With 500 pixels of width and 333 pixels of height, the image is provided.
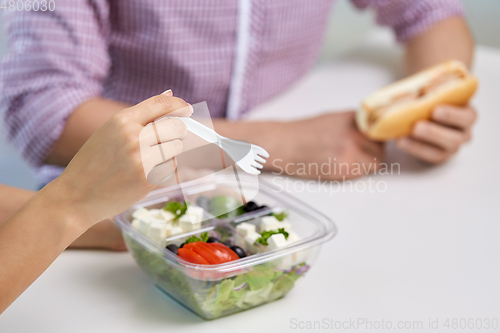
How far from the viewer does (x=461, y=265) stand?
25.5 inches

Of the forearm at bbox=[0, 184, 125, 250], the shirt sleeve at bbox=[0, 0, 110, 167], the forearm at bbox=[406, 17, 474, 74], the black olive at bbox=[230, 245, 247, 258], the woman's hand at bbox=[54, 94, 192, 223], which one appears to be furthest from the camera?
the forearm at bbox=[406, 17, 474, 74]

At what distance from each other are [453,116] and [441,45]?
0.36 m

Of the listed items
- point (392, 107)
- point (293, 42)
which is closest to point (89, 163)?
point (392, 107)

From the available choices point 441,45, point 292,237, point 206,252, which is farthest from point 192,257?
point 441,45

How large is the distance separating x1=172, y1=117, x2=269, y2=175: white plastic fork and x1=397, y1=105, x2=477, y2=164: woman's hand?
51 cm

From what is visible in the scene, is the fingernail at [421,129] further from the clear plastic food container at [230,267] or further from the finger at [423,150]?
the clear plastic food container at [230,267]

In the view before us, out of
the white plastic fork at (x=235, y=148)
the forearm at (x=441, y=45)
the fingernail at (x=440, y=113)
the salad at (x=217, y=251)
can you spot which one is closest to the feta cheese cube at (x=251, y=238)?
the salad at (x=217, y=251)

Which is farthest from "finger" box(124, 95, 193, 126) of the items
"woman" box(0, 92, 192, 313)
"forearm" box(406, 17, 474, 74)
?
"forearm" box(406, 17, 474, 74)

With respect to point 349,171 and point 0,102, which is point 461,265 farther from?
point 0,102

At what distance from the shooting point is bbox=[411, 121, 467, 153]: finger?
90cm

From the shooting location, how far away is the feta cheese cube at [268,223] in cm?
57

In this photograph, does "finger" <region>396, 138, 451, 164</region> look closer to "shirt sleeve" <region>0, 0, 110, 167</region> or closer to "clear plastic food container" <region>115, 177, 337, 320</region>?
"clear plastic food container" <region>115, 177, 337, 320</region>

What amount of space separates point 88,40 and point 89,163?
509mm

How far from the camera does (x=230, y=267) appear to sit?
0.50m
